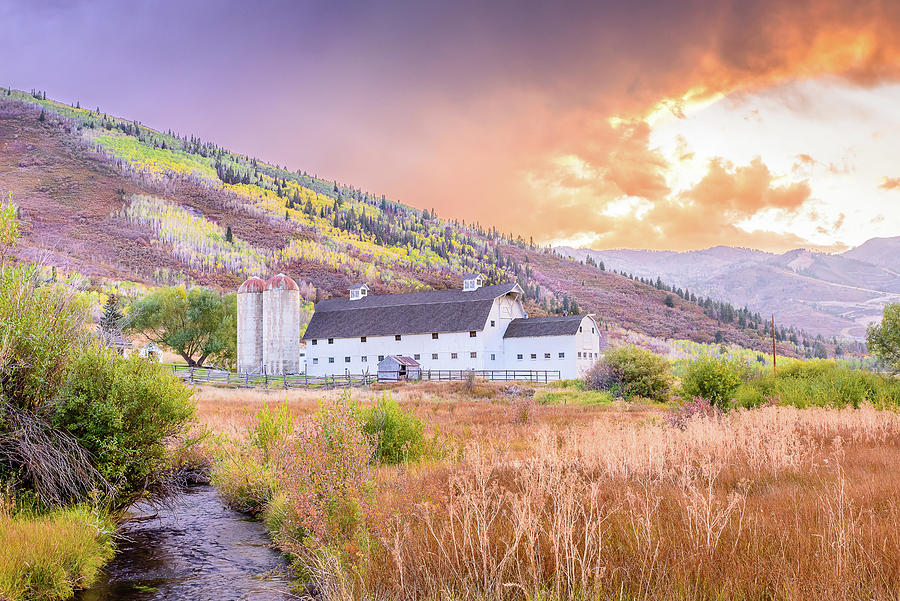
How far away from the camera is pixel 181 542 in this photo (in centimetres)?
952

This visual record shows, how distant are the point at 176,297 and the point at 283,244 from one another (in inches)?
3620

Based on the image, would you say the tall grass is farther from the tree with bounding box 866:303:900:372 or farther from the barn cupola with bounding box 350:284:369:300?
the barn cupola with bounding box 350:284:369:300

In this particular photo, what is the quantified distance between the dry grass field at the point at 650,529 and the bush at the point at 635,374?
23.3 m

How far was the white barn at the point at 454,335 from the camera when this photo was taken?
55.4 metres

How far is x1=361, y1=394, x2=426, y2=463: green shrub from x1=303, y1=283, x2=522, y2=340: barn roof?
4297 centimetres

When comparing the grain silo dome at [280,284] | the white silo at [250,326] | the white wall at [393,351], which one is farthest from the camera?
the grain silo dome at [280,284]

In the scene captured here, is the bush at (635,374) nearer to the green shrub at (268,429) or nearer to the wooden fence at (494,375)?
the wooden fence at (494,375)

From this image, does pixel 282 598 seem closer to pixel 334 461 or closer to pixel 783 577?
pixel 334 461

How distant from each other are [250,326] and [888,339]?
5538 cm

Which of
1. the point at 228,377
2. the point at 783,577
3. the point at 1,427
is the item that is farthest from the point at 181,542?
the point at 228,377

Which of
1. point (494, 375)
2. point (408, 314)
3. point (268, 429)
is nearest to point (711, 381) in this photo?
point (268, 429)

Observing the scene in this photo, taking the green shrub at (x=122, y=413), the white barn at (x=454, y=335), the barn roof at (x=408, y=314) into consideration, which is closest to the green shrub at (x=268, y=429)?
the green shrub at (x=122, y=413)

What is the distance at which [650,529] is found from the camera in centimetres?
503

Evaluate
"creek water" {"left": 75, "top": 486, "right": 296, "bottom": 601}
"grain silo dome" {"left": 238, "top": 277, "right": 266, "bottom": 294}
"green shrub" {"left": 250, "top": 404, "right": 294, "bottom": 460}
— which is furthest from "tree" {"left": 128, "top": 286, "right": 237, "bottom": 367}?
"creek water" {"left": 75, "top": 486, "right": 296, "bottom": 601}
